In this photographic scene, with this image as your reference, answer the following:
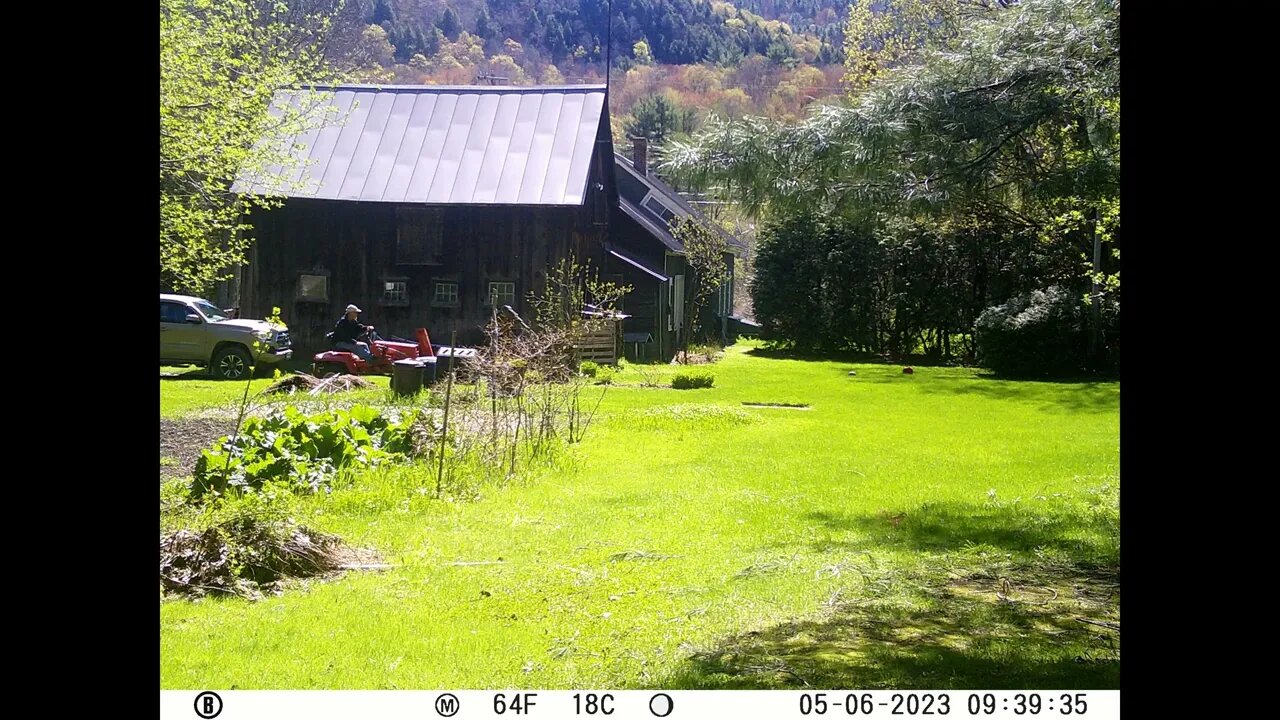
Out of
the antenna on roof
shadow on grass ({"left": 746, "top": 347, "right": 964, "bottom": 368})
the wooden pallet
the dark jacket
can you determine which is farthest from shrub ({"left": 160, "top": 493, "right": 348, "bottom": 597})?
shadow on grass ({"left": 746, "top": 347, "right": 964, "bottom": 368})

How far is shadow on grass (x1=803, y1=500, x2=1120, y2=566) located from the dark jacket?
4.11m

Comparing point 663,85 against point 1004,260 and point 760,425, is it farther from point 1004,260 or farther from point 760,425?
point 1004,260

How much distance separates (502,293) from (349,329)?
45.5 inches

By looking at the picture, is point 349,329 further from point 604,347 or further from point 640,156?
point 640,156

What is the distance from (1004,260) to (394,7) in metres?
4.59

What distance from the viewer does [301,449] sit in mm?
4375

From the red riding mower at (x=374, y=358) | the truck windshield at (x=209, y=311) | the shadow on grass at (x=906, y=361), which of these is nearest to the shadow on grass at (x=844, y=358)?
the shadow on grass at (x=906, y=361)

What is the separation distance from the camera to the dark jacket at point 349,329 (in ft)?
23.6

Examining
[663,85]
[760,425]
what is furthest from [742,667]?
[663,85]

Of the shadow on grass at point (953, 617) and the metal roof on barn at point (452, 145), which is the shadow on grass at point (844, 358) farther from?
the shadow on grass at point (953, 617)

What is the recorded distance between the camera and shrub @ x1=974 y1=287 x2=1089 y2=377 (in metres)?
6.71

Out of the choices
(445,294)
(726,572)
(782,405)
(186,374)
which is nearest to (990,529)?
(726,572)

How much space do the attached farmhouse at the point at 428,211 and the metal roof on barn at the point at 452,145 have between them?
0.01m

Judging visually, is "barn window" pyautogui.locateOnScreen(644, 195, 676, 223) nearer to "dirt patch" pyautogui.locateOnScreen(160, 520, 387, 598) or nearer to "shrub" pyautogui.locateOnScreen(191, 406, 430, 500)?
"shrub" pyautogui.locateOnScreen(191, 406, 430, 500)
